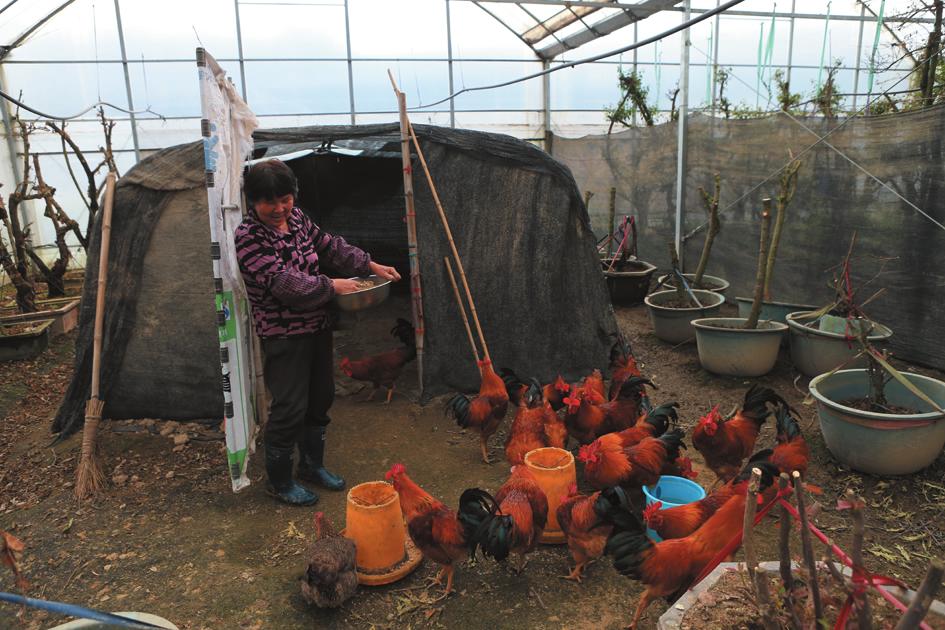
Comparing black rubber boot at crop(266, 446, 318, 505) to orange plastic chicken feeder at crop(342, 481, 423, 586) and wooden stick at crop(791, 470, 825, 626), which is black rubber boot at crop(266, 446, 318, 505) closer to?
orange plastic chicken feeder at crop(342, 481, 423, 586)

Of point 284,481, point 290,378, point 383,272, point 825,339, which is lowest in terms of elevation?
point 284,481

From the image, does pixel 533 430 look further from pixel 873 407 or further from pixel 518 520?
pixel 873 407

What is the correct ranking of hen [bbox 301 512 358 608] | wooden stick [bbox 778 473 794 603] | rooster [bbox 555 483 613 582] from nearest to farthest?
1. wooden stick [bbox 778 473 794 603]
2. hen [bbox 301 512 358 608]
3. rooster [bbox 555 483 613 582]

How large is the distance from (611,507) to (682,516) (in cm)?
33

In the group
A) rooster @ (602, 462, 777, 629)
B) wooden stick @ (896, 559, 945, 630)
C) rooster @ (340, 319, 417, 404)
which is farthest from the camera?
rooster @ (340, 319, 417, 404)

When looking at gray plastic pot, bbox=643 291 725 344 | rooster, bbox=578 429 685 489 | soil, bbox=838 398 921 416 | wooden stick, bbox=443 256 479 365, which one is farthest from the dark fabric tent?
rooster, bbox=578 429 685 489

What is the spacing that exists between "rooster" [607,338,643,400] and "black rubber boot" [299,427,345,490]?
76.2 inches

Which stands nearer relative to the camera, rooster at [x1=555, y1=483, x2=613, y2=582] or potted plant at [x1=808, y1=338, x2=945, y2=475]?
rooster at [x1=555, y1=483, x2=613, y2=582]

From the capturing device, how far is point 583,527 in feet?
8.01

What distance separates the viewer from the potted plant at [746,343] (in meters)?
4.55

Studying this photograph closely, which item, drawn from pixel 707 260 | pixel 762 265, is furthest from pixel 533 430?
pixel 707 260

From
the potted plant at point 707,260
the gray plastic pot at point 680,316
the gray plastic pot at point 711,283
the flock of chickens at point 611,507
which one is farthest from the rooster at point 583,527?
the gray plastic pot at point 711,283

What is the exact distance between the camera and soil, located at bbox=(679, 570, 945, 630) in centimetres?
138

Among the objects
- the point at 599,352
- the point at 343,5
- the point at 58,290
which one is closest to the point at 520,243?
the point at 599,352
